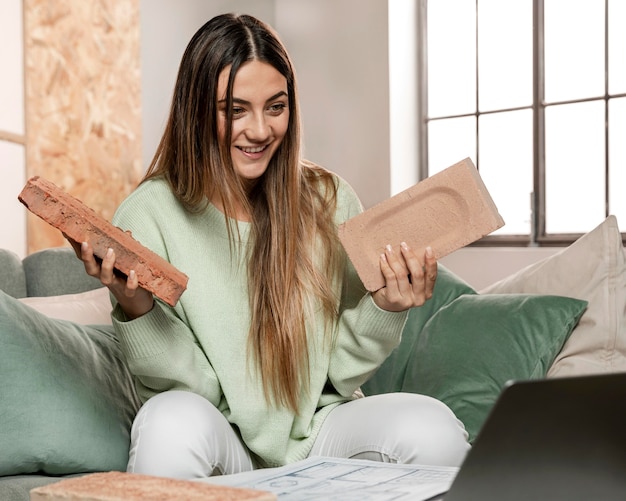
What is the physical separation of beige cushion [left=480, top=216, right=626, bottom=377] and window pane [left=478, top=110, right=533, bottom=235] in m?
2.26

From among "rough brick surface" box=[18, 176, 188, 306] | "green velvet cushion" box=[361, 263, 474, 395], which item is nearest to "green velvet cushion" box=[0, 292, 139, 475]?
"rough brick surface" box=[18, 176, 188, 306]

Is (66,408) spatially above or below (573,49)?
below

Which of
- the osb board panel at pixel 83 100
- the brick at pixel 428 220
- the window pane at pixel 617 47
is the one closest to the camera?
the brick at pixel 428 220

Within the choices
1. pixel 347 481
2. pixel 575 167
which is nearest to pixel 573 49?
pixel 575 167

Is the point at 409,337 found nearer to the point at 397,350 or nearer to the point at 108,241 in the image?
the point at 397,350

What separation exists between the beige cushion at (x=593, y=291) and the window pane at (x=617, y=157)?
2100mm

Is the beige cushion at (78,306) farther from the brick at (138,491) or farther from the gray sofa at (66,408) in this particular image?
the brick at (138,491)

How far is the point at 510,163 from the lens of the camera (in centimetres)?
418

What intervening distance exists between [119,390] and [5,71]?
1.97 m

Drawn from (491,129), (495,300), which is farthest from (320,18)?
(495,300)

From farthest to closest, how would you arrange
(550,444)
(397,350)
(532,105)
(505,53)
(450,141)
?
(450,141) < (505,53) < (532,105) < (397,350) < (550,444)

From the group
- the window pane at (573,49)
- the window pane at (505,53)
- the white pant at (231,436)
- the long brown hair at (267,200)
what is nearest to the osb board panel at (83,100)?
the window pane at (505,53)

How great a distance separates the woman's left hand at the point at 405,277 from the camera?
50.9 inches

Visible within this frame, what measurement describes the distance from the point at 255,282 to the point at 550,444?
90 centimetres
